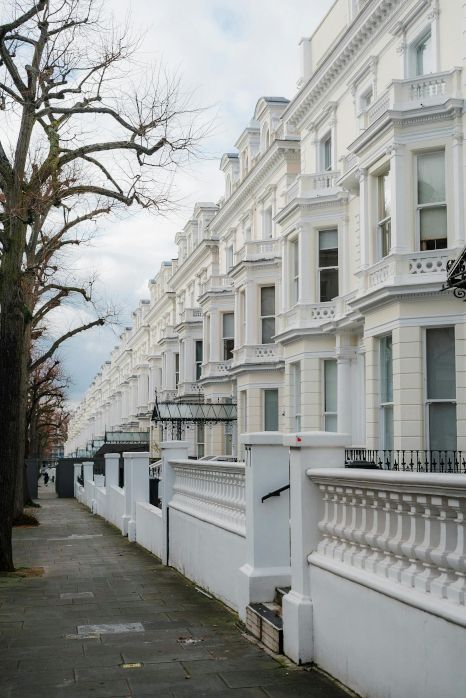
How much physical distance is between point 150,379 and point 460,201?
4716cm

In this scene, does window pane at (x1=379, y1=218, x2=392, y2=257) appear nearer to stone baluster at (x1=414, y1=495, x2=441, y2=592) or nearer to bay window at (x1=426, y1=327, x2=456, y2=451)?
bay window at (x1=426, y1=327, x2=456, y2=451)

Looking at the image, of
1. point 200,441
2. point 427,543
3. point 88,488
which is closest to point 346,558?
point 427,543

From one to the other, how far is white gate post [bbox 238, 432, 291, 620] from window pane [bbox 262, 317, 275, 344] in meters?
22.9

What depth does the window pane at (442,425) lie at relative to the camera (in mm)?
16422

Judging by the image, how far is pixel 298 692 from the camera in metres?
5.80

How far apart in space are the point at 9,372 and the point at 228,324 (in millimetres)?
26299

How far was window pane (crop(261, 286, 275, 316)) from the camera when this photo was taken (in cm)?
3083

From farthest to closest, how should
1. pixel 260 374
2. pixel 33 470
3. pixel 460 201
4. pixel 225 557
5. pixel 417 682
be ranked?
1. pixel 33 470
2. pixel 260 374
3. pixel 460 201
4. pixel 225 557
5. pixel 417 682

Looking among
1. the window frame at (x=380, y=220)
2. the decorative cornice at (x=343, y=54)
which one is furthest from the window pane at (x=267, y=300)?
the window frame at (x=380, y=220)

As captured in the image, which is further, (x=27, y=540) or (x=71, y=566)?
(x=27, y=540)

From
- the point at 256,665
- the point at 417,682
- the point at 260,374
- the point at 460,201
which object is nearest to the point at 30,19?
the point at 460,201

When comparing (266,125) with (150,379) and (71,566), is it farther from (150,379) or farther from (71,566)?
(150,379)

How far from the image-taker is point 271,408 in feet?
101

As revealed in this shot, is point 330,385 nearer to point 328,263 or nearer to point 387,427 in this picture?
point 328,263
